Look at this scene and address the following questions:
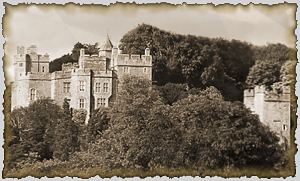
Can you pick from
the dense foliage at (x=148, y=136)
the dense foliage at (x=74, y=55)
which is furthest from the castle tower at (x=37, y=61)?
the dense foliage at (x=148, y=136)

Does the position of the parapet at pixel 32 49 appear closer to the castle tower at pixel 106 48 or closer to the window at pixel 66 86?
the window at pixel 66 86

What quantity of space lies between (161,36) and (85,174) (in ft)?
10.6

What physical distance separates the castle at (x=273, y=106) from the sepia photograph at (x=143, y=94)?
20mm

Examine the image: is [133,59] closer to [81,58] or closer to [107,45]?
[107,45]

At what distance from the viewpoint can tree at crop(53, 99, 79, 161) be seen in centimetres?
1319

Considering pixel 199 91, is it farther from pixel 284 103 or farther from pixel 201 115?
pixel 284 103

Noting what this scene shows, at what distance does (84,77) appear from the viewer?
549 inches

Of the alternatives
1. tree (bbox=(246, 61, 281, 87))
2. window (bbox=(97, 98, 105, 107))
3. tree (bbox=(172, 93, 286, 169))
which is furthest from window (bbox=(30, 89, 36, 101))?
tree (bbox=(246, 61, 281, 87))

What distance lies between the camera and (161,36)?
13.9 metres

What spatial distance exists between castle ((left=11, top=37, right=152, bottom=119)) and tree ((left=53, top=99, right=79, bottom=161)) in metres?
0.44

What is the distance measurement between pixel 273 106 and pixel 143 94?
97.7 inches

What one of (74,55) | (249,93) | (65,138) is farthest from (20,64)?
(249,93)

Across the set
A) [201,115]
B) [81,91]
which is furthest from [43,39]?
[201,115]

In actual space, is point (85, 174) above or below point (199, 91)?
below
